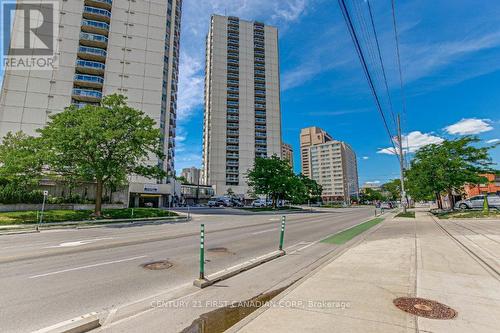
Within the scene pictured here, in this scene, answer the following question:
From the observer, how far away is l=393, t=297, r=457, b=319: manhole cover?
4.29 m

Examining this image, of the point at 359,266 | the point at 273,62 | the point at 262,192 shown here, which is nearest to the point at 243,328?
the point at 359,266

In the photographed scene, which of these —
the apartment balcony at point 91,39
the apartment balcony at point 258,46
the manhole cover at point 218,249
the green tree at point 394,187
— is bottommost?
the manhole cover at point 218,249

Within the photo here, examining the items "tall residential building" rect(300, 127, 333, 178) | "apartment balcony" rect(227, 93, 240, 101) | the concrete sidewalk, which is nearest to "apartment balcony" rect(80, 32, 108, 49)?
"apartment balcony" rect(227, 93, 240, 101)

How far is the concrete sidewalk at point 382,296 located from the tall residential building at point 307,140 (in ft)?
593

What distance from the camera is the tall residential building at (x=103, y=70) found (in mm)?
49000

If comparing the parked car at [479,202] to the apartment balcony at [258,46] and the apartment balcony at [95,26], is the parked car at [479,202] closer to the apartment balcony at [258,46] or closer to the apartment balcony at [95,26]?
the apartment balcony at [95,26]

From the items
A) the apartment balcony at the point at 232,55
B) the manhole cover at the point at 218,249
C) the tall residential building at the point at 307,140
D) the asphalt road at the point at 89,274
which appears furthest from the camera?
the tall residential building at the point at 307,140

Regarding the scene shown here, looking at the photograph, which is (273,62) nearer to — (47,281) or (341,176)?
(341,176)

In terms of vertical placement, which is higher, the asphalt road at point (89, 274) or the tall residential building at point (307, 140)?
the tall residential building at point (307, 140)

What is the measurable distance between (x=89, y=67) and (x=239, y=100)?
Result: 55.2m

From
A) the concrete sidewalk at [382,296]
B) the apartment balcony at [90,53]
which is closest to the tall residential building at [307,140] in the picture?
the apartment balcony at [90,53]

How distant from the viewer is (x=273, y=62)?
105500mm

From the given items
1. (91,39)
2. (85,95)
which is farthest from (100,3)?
(85,95)

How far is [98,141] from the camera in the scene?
2386 cm
